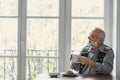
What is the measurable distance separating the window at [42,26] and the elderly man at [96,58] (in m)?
0.43

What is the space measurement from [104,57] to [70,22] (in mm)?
815

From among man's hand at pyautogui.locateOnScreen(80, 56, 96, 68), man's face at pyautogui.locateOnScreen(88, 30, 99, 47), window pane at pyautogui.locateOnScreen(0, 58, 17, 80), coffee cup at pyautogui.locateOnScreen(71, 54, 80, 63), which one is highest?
man's face at pyautogui.locateOnScreen(88, 30, 99, 47)

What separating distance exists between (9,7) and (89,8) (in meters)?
1.12

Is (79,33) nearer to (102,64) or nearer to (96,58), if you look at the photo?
(96,58)

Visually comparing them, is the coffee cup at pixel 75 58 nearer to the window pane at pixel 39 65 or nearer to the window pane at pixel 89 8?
the window pane at pixel 39 65

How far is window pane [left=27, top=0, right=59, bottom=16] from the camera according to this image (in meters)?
4.01

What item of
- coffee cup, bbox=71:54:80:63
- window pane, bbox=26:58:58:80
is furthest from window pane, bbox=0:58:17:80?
coffee cup, bbox=71:54:80:63

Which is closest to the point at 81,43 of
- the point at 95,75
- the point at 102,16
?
the point at 102,16

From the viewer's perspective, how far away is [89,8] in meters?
4.02

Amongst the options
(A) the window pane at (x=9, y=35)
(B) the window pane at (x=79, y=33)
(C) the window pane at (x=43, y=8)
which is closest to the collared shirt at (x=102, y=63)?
(B) the window pane at (x=79, y=33)

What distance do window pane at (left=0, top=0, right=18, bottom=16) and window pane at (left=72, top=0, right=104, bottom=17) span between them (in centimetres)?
82

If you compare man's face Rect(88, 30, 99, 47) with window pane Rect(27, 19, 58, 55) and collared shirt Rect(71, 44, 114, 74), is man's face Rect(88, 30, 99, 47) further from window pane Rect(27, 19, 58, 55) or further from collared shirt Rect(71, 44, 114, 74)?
window pane Rect(27, 19, 58, 55)

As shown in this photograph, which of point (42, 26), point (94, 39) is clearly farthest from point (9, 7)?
point (94, 39)

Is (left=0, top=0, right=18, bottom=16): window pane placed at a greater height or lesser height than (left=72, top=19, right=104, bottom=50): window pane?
greater
